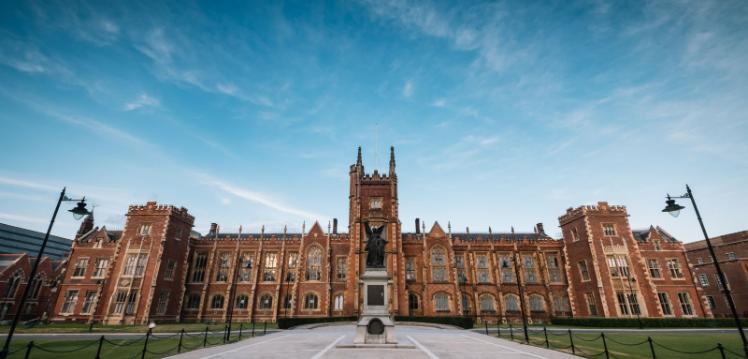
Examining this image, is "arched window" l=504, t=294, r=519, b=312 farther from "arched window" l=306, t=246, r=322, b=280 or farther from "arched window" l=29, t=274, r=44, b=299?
"arched window" l=29, t=274, r=44, b=299

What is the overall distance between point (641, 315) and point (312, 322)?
36.2 meters

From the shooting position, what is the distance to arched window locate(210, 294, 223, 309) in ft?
142

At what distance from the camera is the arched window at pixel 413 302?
42.6 metres

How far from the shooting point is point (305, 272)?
4488 cm

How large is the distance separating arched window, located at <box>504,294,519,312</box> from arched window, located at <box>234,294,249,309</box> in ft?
117

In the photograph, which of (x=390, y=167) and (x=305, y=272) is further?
(x=390, y=167)

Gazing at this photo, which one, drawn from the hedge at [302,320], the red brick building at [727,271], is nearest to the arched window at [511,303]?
the hedge at [302,320]

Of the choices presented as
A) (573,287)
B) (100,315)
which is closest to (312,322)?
(100,315)

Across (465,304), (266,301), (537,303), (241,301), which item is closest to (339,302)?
(266,301)

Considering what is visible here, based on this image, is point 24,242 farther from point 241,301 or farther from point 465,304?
point 465,304

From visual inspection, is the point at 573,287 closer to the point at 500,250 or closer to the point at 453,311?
the point at 500,250

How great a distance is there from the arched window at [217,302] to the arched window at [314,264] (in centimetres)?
1209

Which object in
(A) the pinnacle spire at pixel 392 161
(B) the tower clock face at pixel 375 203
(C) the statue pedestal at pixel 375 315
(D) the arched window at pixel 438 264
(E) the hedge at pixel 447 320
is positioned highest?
(A) the pinnacle spire at pixel 392 161

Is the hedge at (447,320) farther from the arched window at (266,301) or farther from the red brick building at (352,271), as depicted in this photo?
the arched window at (266,301)
